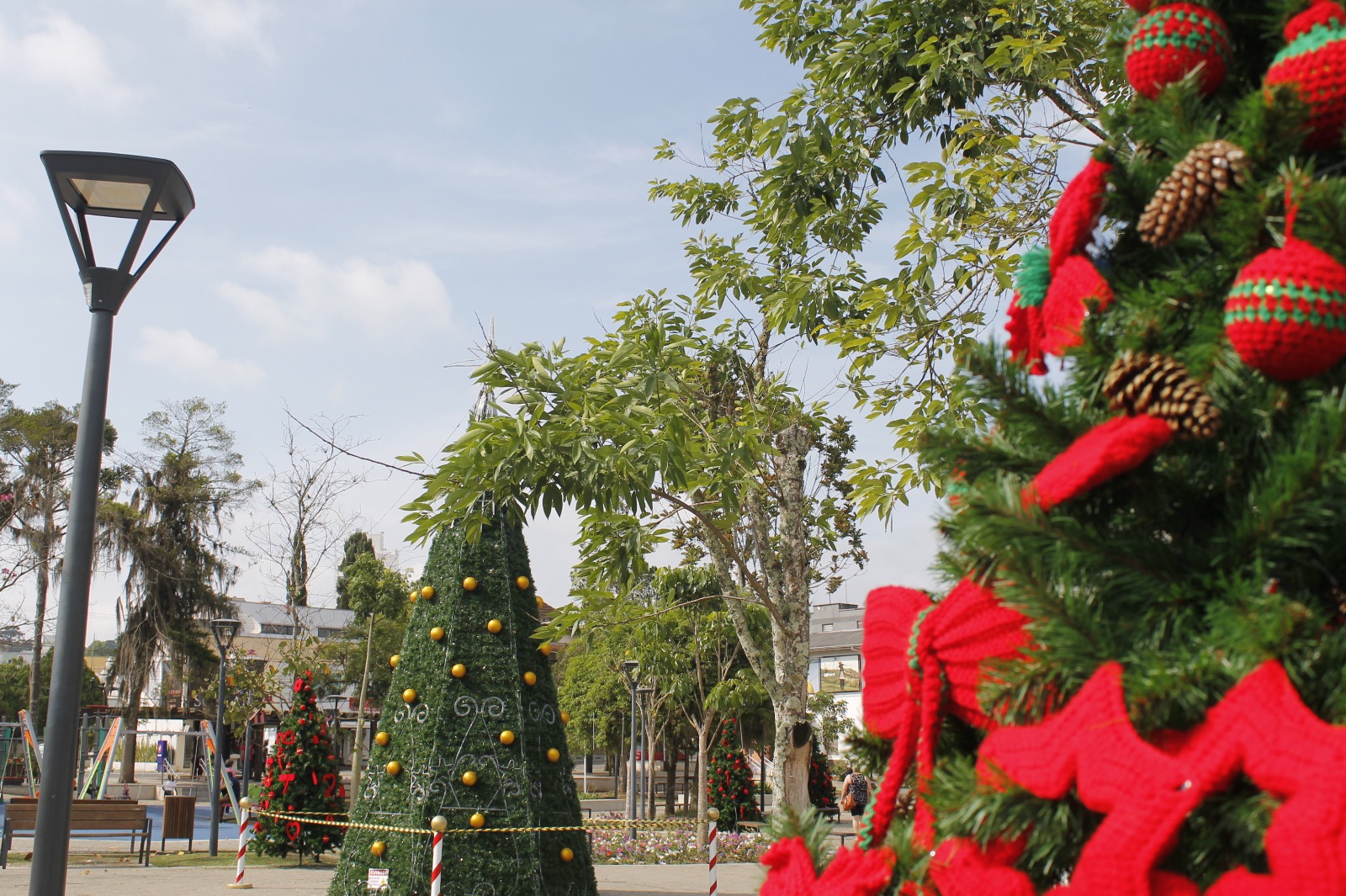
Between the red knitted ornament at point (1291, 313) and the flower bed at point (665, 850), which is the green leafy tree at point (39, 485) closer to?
the flower bed at point (665, 850)

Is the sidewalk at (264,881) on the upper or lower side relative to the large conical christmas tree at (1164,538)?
lower

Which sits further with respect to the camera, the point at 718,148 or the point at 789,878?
the point at 718,148

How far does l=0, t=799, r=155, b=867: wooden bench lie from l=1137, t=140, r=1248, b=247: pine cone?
15.7m

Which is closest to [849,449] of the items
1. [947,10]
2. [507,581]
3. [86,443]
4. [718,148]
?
[718,148]

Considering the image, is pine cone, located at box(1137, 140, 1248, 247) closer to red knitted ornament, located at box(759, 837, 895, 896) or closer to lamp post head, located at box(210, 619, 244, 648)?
red knitted ornament, located at box(759, 837, 895, 896)

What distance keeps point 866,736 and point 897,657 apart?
242 millimetres

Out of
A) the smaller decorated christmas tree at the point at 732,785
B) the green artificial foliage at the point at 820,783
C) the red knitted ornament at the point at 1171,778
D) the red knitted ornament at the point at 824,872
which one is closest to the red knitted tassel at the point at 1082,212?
the red knitted ornament at the point at 1171,778

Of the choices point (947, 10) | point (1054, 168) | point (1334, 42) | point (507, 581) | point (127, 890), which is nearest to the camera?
point (1334, 42)

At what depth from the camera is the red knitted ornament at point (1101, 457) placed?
1.24 meters

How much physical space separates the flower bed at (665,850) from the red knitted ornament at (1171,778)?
628 inches

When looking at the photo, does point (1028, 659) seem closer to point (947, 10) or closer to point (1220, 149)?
point (1220, 149)

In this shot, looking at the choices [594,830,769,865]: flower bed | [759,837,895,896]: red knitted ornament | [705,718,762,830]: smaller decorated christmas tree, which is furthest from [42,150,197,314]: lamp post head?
[705,718,762,830]: smaller decorated christmas tree

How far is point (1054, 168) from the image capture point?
20.0ft

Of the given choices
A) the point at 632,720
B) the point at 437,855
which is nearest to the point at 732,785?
the point at 632,720
